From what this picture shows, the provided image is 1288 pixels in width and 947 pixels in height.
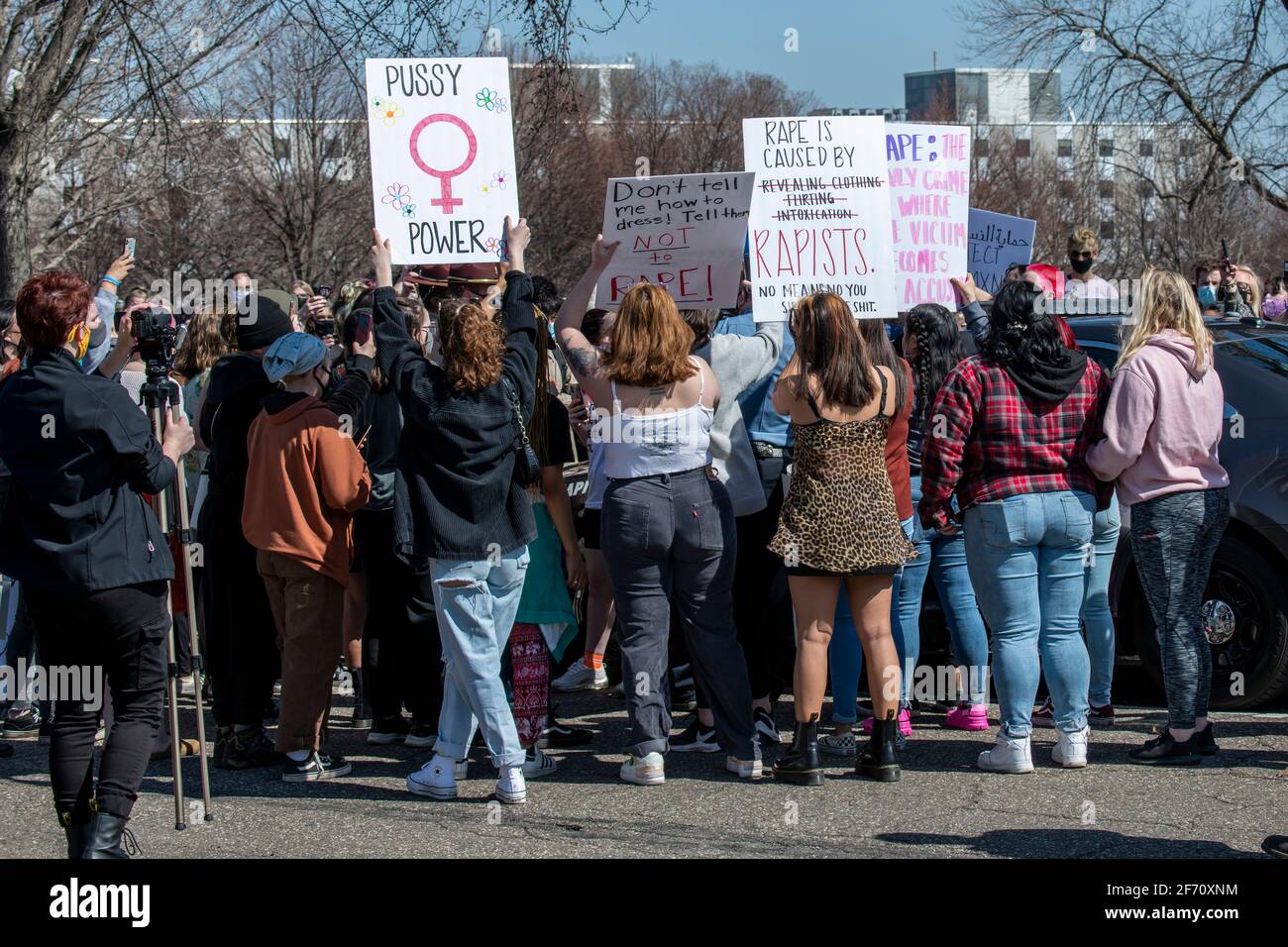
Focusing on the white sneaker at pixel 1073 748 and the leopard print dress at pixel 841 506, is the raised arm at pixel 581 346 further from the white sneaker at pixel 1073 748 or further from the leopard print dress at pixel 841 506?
the white sneaker at pixel 1073 748

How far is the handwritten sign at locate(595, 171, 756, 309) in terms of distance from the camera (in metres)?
7.02

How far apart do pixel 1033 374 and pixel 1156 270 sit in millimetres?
812

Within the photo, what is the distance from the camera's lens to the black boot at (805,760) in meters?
6.41

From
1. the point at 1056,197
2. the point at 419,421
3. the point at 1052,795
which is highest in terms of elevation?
the point at 1056,197

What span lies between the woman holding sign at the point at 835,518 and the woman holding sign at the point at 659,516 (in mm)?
268

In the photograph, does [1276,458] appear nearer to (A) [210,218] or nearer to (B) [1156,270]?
(B) [1156,270]

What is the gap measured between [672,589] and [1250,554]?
276 cm

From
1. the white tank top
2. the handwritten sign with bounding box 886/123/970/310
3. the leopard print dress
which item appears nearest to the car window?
the handwritten sign with bounding box 886/123/970/310

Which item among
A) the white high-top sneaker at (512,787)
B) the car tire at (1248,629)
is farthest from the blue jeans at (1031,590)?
the white high-top sneaker at (512,787)

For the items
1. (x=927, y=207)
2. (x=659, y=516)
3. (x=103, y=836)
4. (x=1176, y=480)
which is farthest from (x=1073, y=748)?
(x=103, y=836)

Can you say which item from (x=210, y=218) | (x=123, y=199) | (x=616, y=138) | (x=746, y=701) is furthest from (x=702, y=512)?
(x=616, y=138)

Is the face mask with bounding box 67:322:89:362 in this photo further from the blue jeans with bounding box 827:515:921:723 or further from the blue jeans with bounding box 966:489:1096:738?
the blue jeans with bounding box 966:489:1096:738

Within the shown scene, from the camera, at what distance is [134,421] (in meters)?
5.30

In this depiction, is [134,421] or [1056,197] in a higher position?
[1056,197]
